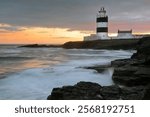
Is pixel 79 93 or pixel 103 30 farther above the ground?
pixel 103 30

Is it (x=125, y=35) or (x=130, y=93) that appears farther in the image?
(x=125, y=35)

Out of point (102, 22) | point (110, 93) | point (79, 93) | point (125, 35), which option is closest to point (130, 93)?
point (110, 93)

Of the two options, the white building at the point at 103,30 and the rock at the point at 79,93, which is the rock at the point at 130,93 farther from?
the white building at the point at 103,30

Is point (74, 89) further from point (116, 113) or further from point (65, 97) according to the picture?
point (116, 113)

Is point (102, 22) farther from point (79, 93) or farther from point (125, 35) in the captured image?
point (79, 93)

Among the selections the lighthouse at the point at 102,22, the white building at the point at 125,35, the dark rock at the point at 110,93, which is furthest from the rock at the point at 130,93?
the white building at the point at 125,35

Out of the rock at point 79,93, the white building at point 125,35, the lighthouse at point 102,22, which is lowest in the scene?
the rock at point 79,93

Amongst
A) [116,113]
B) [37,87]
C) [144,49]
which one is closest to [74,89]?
[116,113]

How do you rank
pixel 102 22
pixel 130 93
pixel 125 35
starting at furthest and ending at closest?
pixel 125 35, pixel 102 22, pixel 130 93

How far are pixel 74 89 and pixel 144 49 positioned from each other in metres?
5.53

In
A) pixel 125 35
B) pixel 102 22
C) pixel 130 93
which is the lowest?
pixel 130 93

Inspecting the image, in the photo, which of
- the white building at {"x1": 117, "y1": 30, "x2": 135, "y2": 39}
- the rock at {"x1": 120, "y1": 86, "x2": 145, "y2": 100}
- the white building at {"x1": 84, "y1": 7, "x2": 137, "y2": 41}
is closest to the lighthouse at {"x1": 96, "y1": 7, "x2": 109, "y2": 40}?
the white building at {"x1": 84, "y1": 7, "x2": 137, "y2": 41}

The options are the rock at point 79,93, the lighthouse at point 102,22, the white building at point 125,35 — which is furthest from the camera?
the white building at point 125,35

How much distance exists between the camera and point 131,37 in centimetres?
3653
